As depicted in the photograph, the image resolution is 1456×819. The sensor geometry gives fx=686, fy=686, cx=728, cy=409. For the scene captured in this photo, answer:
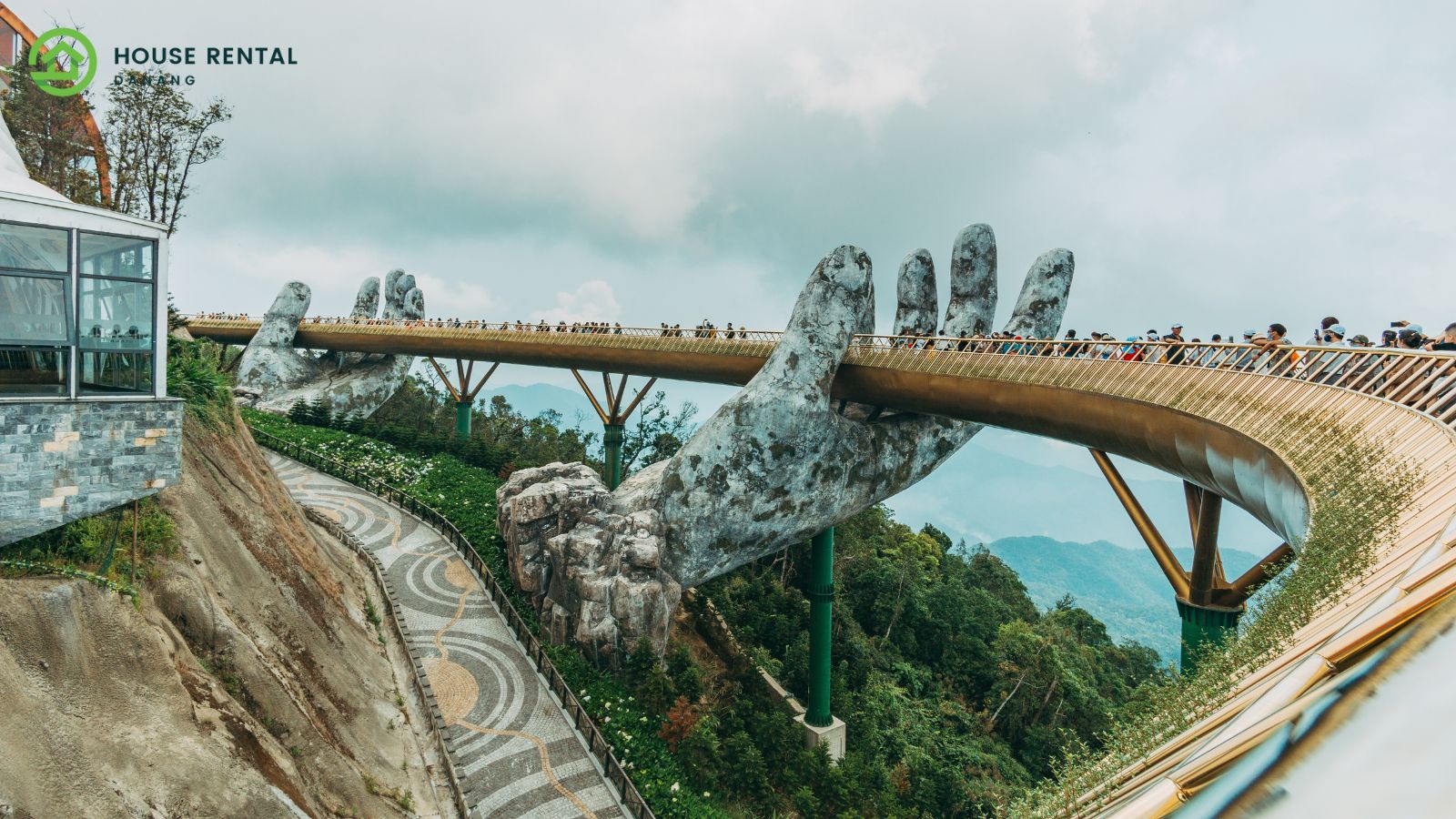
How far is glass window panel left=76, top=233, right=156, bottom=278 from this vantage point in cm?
1120

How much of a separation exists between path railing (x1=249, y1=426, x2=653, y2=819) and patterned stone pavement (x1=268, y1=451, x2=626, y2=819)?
23 centimetres

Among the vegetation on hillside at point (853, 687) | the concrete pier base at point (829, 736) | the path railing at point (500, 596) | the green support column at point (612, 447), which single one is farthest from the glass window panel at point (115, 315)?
the concrete pier base at point (829, 736)

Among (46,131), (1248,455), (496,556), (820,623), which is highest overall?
(46,131)

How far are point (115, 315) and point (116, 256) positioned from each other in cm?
101

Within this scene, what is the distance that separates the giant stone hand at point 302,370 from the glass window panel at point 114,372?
3185cm

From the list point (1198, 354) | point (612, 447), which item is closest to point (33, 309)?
point (1198, 354)

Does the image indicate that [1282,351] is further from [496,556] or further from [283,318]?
[283,318]

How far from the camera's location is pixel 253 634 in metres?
12.6

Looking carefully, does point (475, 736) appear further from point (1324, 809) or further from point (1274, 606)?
point (1324, 809)

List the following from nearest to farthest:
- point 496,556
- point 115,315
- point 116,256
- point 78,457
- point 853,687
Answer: point 78,457 < point 116,256 < point 115,315 < point 496,556 < point 853,687

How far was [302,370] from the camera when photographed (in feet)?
140

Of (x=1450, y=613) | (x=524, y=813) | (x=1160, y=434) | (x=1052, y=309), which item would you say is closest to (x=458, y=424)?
(x=524, y=813)

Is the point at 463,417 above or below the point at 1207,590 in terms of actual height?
above

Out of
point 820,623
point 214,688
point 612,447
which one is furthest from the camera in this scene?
point 612,447
